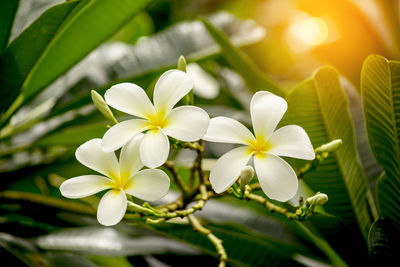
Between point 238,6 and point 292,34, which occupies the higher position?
point 238,6

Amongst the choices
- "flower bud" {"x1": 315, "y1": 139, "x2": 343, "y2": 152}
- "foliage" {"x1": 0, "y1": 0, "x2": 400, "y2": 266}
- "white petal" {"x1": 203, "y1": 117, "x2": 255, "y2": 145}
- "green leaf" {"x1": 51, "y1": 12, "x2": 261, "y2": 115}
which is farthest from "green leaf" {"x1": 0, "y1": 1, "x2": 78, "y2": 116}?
"flower bud" {"x1": 315, "y1": 139, "x2": 343, "y2": 152}

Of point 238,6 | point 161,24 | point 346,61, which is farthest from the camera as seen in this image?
point 238,6

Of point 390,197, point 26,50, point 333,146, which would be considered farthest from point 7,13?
point 390,197

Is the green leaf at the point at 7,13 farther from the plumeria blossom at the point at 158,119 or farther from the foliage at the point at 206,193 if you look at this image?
the plumeria blossom at the point at 158,119

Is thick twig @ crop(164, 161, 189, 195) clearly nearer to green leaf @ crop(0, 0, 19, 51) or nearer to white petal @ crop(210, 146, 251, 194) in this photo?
white petal @ crop(210, 146, 251, 194)

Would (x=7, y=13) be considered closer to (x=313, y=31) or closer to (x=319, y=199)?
(x=319, y=199)

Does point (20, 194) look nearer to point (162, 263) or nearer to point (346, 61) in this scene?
point (162, 263)

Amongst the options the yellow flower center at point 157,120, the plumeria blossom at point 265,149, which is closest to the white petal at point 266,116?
the plumeria blossom at point 265,149

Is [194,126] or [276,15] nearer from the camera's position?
[194,126]

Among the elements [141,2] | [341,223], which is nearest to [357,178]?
[341,223]
